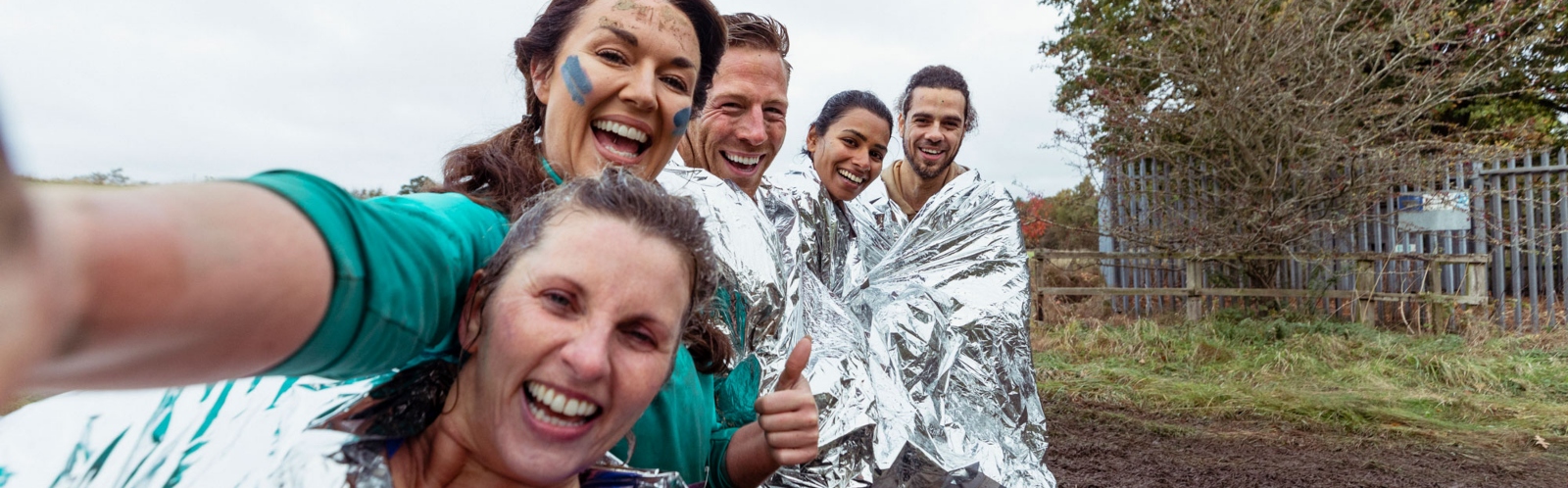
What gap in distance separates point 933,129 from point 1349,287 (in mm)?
5987

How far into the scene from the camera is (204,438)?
96 cm

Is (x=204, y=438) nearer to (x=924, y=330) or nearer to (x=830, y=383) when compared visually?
(x=830, y=383)

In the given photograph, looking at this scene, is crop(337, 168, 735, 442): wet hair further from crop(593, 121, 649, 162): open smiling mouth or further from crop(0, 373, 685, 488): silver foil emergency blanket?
crop(593, 121, 649, 162): open smiling mouth

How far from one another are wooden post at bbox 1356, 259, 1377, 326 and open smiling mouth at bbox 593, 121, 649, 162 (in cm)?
791

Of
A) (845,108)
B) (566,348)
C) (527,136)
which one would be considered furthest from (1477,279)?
(566,348)

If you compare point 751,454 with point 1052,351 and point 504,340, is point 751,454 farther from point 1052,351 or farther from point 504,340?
point 1052,351

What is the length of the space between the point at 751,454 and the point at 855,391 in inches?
22.3

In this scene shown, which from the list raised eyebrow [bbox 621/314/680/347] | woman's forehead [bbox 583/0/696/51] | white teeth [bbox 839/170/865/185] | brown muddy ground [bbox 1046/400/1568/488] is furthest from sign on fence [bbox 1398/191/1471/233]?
raised eyebrow [bbox 621/314/680/347]

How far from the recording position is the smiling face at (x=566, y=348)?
3.27 feet

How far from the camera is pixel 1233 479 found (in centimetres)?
446

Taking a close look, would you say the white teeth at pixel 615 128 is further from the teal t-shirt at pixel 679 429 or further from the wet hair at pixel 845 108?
the wet hair at pixel 845 108

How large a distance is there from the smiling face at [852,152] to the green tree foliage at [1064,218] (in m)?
5.27

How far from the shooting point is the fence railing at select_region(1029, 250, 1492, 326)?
300 inches

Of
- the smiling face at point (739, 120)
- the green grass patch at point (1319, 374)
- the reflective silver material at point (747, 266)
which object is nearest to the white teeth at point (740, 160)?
the smiling face at point (739, 120)
